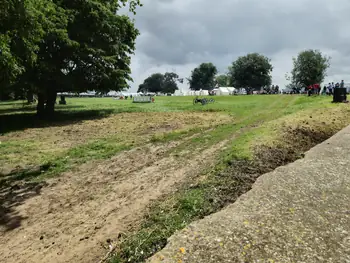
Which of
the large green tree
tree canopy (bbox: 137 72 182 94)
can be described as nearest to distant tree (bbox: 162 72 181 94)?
tree canopy (bbox: 137 72 182 94)

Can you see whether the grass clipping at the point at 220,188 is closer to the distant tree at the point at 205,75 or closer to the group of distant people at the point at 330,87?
the group of distant people at the point at 330,87

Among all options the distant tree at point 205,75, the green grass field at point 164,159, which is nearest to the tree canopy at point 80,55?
the green grass field at point 164,159

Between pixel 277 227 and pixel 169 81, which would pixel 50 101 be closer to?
pixel 277 227

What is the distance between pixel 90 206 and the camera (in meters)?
6.45

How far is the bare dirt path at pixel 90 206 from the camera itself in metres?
4.95

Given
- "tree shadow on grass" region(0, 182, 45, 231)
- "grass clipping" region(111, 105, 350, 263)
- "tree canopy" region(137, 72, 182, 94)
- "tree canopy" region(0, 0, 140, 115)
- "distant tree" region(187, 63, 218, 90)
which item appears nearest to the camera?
"grass clipping" region(111, 105, 350, 263)

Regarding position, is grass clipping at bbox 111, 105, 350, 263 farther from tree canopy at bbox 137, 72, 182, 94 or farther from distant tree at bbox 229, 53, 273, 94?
tree canopy at bbox 137, 72, 182, 94

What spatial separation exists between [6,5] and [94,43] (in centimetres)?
1587

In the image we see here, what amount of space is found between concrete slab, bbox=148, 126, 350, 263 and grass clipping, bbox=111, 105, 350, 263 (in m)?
0.29

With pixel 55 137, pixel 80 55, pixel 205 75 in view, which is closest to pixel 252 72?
pixel 205 75

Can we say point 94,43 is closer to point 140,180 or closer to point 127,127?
point 127,127

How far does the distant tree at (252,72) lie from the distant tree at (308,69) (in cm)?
1881

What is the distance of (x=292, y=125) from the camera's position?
1261 centimetres

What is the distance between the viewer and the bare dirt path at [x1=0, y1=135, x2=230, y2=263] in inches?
195
